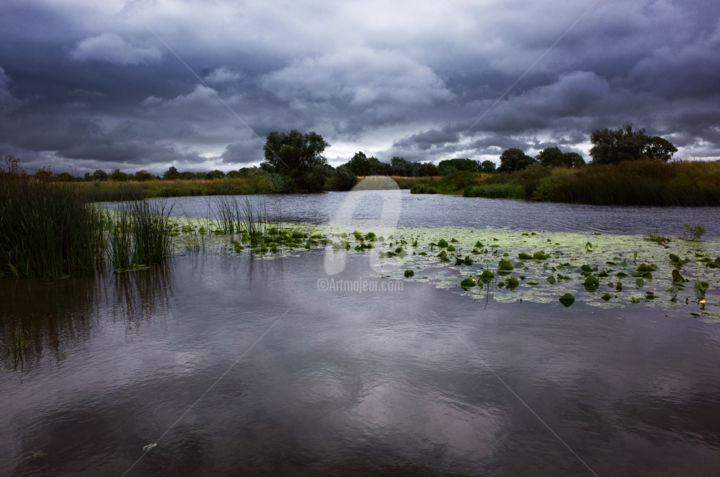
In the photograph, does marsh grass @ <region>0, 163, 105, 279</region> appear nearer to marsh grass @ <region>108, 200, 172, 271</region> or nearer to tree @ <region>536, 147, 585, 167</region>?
marsh grass @ <region>108, 200, 172, 271</region>

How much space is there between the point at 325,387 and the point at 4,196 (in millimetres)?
7666

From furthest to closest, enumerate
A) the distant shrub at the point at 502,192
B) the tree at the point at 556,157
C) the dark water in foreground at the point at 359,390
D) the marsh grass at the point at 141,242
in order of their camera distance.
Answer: the tree at the point at 556,157 < the distant shrub at the point at 502,192 < the marsh grass at the point at 141,242 < the dark water in foreground at the point at 359,390

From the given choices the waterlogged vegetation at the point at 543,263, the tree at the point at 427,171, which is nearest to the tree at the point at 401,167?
the tree at the point at 427,171

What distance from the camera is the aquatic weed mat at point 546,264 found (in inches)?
240

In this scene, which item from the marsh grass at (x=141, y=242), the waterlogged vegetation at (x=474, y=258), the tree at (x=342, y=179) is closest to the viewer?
the waterlogged vegetation at (x=474, y=258)

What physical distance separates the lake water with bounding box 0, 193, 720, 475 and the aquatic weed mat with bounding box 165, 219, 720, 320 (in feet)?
2.10

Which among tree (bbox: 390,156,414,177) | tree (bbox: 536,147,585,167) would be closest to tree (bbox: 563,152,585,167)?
tree (bbox: 536,147,585,167)

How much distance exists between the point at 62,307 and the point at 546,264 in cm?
799

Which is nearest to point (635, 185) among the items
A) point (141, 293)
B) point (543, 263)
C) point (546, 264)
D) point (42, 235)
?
point (543, 263)

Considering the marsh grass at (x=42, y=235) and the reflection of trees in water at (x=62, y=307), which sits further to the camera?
the marsh grass at (x=42, y=235)

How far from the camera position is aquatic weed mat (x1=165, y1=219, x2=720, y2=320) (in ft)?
20.0

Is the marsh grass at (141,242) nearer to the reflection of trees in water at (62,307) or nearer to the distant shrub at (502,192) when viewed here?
the reflection of trees in water at (62,307)

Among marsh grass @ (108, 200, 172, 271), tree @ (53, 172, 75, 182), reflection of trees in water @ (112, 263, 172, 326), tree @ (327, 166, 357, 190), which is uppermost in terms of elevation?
tree @ (327, 166, 357, 190)

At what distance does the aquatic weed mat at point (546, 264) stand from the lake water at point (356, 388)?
64cm
